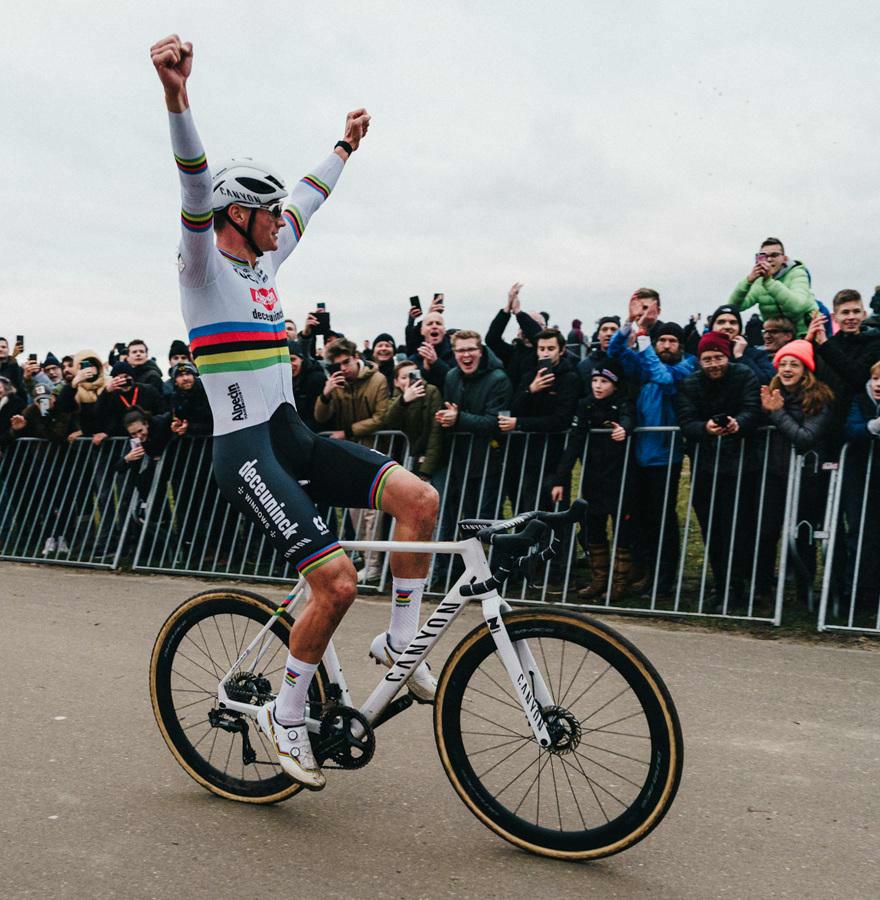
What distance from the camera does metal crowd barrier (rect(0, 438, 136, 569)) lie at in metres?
10.7

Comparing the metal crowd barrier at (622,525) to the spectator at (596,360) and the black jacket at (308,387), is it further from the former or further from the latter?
the black jacket at (308,387)

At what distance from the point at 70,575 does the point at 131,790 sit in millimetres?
6231

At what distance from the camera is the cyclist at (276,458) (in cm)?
390

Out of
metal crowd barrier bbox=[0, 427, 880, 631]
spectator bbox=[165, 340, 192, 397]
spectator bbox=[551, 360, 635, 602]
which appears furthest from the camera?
spectator bbox=[165, 340, 192, 397]

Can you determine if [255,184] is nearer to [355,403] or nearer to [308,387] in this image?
[355,403]

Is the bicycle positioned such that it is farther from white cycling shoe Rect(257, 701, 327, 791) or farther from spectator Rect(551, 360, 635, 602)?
spectator Rect(551, 360, 635, 602)

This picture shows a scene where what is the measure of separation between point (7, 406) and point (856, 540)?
361 inches

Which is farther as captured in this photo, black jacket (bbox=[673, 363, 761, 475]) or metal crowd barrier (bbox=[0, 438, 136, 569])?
metal crowd barrier (bbox=[0, 438, 136, 569])

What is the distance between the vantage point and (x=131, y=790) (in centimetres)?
443

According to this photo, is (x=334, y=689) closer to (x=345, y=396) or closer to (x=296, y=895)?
(x=296, y=895)

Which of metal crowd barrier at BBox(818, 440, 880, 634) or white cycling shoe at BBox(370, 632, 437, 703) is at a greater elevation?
metal crowd barrier at BBox(818, 440, 880, 634)

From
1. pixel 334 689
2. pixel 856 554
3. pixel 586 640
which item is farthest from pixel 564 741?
pixel 856 554

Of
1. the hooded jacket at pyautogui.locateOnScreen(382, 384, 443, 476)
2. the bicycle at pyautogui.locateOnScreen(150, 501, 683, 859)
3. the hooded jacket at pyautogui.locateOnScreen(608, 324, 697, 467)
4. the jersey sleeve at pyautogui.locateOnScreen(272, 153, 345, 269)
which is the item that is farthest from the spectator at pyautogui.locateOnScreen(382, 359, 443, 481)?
the bicycle at pyautogui.locateOnScreen(150, 501, 683, 859)

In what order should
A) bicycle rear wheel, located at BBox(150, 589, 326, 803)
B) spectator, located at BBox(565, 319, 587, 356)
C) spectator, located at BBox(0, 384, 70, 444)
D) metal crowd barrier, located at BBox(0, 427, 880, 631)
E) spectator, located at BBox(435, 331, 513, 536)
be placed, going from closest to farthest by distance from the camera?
bicycle rear wheel, located at BBox(150, 589, 326, 803)
metal crowd barrier, located at BBox(0, 427, 880, 631)
spectator, located at BBox(435, 331, 513, 536)
spectator, located at BBox(0, 384, 70, 444)
spectator, located at BBox(565, 319, 587, 356)
